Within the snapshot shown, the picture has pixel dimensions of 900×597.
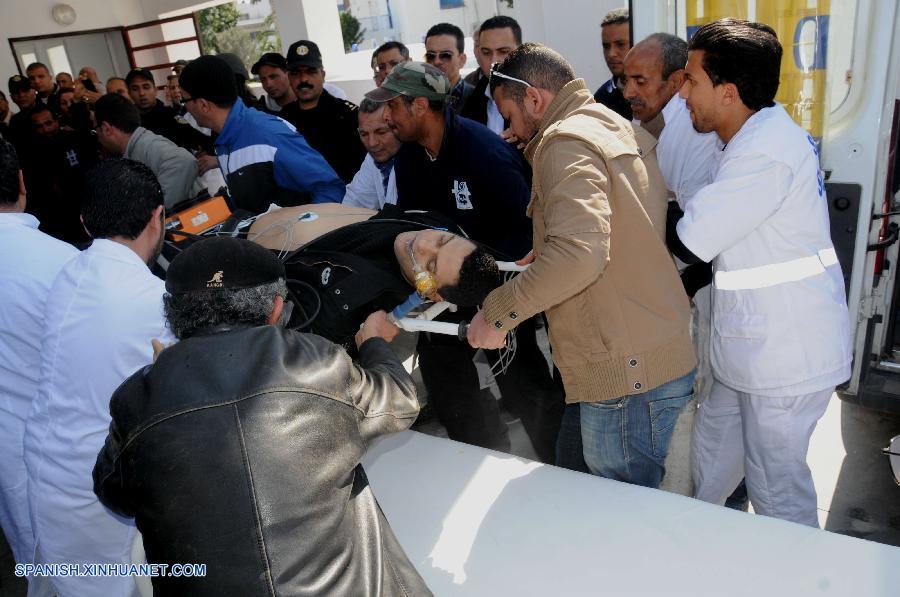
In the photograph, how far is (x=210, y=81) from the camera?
3.40 m

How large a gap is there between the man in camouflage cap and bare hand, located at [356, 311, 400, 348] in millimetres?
784

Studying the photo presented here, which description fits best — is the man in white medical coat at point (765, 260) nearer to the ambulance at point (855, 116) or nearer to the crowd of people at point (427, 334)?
the crowd of people at point (427, 334)

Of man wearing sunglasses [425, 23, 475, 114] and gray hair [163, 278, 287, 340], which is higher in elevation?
man wearing sunglasses [425, 23, 475, 114]

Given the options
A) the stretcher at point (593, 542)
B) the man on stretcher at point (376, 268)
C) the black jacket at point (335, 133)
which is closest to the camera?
the stretcher at point (593, 542)

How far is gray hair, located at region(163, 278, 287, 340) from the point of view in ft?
4.52

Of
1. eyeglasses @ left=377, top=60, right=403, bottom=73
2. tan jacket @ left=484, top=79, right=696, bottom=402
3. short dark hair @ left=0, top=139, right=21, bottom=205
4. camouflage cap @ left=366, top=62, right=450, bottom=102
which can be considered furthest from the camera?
eyeglasses @ left=377, top=60, right=403, bottom=73

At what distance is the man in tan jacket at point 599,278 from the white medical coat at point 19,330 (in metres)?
1.52

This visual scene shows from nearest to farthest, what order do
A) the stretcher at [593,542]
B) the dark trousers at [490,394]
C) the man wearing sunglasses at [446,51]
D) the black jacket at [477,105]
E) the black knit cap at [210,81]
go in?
the stretcher at [593,542], the dark trousers at [490,394], the black knit cap at [210,81], the black jacket at [477,105], the man wearing sunglasses at [446,51]

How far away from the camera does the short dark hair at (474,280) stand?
7.51 ft

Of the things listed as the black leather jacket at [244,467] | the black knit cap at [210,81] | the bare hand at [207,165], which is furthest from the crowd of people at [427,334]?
the bare hand at [207,165]

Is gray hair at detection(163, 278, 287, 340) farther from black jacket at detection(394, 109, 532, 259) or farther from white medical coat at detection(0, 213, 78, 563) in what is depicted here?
black jacket at detection(394, 109, 532, 259)

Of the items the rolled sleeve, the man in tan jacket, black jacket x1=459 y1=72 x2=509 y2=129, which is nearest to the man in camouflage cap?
the man in tan jacket

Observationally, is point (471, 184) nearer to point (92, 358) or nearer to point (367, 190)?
point (367, 190)

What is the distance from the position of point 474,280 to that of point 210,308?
1081 millimetres
